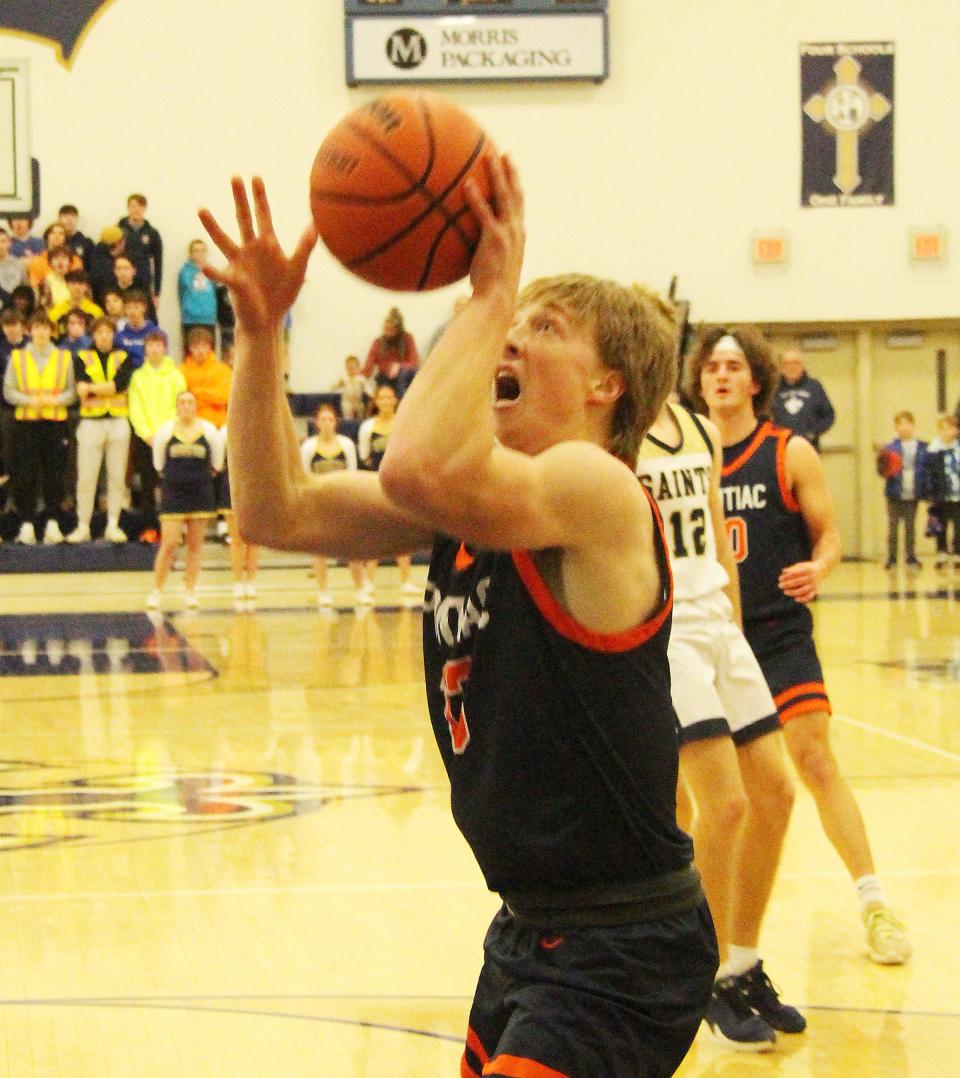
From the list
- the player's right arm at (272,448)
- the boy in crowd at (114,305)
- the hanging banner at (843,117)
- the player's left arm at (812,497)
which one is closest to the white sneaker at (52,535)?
the boy in crowd at (114,305)

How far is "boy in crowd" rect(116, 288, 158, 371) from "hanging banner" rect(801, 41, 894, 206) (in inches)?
292

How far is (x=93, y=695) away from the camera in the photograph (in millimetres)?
8961

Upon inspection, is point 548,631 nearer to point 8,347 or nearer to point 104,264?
point 8,347

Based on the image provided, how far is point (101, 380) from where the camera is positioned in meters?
15.7

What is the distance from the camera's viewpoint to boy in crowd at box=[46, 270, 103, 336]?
16.2 metres

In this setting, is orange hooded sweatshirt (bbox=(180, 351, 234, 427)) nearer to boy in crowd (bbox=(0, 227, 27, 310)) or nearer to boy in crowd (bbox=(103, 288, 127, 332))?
boy in crowd (bbox=(103, 288, 127, 332))

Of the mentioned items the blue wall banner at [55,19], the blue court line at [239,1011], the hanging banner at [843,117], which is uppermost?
the blue wall banner at [55,19]

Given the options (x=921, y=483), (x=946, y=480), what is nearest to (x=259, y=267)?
(x=946, y=480)

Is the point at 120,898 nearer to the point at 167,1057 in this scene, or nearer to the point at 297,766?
the point at 167,1057

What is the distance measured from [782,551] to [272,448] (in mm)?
2552

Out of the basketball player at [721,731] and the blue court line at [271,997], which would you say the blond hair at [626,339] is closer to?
the basketball player at [721,731]

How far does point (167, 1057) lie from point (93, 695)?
5.47 m

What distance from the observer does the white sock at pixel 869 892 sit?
4.52 meters

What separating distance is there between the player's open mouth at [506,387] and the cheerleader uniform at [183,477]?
1137 cm
